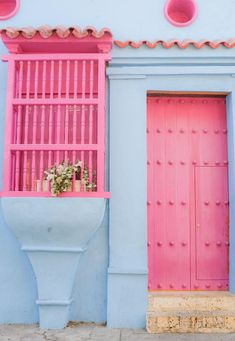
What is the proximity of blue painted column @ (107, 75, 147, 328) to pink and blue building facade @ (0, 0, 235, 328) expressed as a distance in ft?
0.04

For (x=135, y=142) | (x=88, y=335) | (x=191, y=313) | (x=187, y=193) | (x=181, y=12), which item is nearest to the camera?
(x=88, y=335)

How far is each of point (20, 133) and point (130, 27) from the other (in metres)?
1.91

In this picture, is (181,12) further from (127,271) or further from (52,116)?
(127,271)

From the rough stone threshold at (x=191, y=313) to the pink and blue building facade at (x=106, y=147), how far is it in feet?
0.67

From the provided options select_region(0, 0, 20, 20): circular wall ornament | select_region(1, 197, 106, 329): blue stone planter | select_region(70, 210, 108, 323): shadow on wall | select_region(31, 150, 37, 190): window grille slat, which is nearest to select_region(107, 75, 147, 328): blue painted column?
select_region(70, 210, 108, 323): shadow on wall

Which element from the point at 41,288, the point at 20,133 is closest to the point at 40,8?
the point at 20,133

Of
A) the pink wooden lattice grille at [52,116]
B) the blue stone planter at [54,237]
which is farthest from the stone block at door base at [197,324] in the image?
the pink wooden lattice grille at [52,116]

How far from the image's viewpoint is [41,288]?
4.52 meters

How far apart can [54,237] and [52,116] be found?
54.8 inches

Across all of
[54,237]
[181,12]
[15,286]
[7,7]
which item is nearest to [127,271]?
[54,237]

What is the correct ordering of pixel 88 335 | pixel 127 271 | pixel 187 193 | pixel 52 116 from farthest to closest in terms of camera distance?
pixel 187 193, pixel 52 116, pixel 127 271, pixel 88 335

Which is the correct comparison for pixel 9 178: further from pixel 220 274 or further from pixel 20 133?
pixel 220 274

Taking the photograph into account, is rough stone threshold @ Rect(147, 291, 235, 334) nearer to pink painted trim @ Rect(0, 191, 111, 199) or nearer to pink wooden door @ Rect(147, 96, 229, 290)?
pink wooden door @ Rect(147, 96, 229, 290)

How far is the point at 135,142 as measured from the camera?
15.9 ft
